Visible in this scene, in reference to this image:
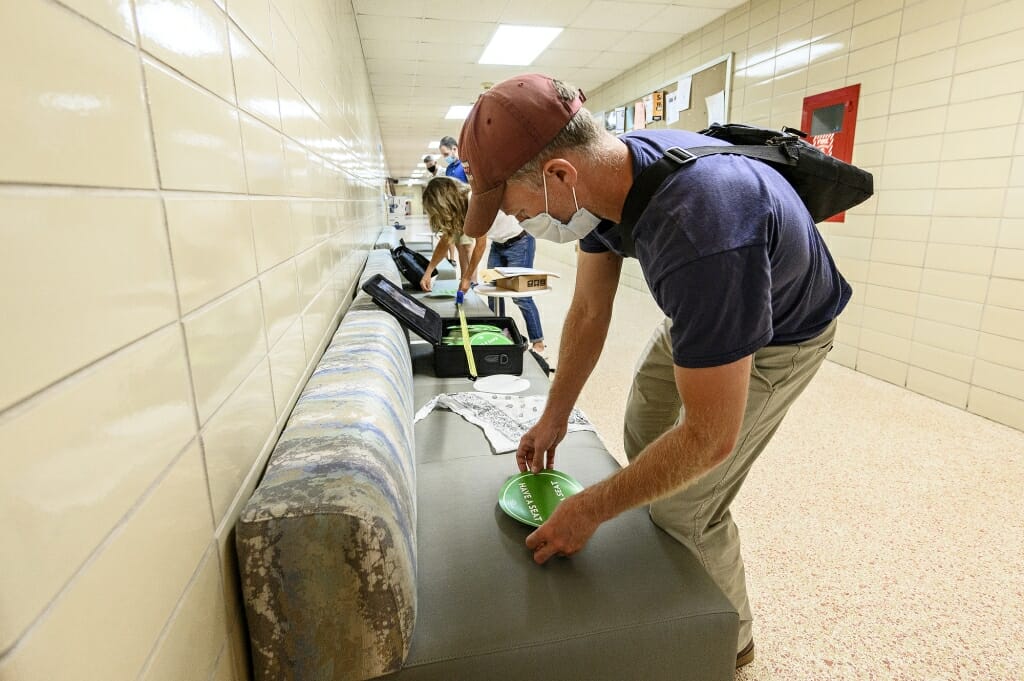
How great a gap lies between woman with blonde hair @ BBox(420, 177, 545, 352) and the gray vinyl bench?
2.13m

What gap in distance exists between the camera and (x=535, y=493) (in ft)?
4.34

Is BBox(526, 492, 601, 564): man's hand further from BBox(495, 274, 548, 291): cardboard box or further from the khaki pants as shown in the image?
BBox(495, 274, 548, 291): cardboard box

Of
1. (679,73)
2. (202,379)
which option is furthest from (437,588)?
(679,73)

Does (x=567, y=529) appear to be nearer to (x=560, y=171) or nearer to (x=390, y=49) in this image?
(x=560, y=171)

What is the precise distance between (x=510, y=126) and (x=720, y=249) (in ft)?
1.45

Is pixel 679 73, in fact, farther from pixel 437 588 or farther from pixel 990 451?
pixel 437 588

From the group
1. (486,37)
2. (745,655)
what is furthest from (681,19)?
(745,655)

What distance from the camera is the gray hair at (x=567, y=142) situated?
1034 millimetres

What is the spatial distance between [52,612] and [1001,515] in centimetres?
281

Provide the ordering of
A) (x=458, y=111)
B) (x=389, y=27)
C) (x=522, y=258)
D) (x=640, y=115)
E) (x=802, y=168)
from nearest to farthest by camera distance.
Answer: (x=802, y=168) < (x=522, y=258) < (x=389, y=27) < (x=640, y=115) < (x=458, y=111)

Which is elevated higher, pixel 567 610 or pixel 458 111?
pixel 458 111

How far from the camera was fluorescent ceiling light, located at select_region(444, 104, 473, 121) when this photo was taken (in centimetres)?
910

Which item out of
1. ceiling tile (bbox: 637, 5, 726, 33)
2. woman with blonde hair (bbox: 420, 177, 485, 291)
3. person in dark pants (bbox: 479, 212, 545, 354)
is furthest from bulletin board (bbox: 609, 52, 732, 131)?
woman with blonde hair (bbox: 420, 177, 485, 291)

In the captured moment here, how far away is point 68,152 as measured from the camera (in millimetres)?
466
